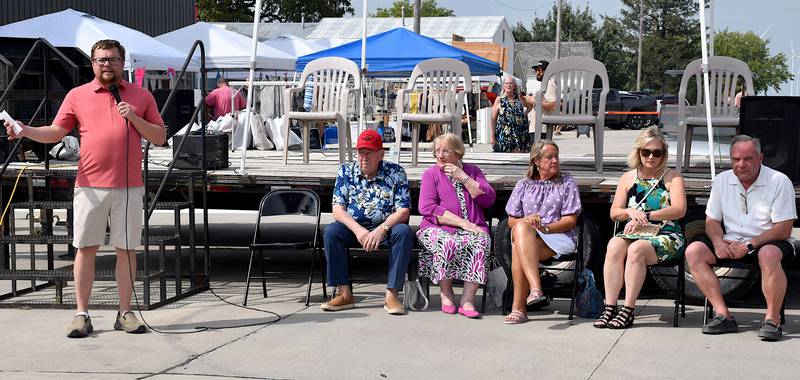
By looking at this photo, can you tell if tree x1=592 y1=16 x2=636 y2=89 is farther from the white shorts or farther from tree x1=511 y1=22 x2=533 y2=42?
the white shorts

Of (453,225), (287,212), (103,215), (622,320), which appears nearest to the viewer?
(103,215)

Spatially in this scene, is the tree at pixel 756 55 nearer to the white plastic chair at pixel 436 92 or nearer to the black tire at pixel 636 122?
the black tire at pixel 636 122

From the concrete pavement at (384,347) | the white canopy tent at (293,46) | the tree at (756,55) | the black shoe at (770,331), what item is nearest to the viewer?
the concrete pavement at (384,347)

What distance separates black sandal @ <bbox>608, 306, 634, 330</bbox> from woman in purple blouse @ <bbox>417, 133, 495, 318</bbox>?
0.98m

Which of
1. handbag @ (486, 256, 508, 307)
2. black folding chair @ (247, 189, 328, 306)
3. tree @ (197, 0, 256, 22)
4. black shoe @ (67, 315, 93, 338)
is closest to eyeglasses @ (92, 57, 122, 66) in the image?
black shoe @ (67, 315, 93, 338)

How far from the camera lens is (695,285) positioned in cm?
818

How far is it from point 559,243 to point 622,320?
0.74 meters

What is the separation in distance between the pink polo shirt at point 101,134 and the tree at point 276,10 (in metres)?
63.0

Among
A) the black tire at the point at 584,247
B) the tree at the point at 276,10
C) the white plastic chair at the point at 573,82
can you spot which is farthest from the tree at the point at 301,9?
the black tire at the point at 584,247

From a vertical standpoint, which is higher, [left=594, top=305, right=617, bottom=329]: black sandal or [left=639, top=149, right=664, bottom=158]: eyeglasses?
[left=639, top=149, right=664, bottom=158]: eyeglasses

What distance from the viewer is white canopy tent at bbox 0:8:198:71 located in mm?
17984

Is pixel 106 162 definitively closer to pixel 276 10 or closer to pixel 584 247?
pixel 584 247

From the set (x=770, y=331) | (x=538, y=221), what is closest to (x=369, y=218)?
(x=538, y=221)

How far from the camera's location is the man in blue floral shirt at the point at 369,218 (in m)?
7.71
